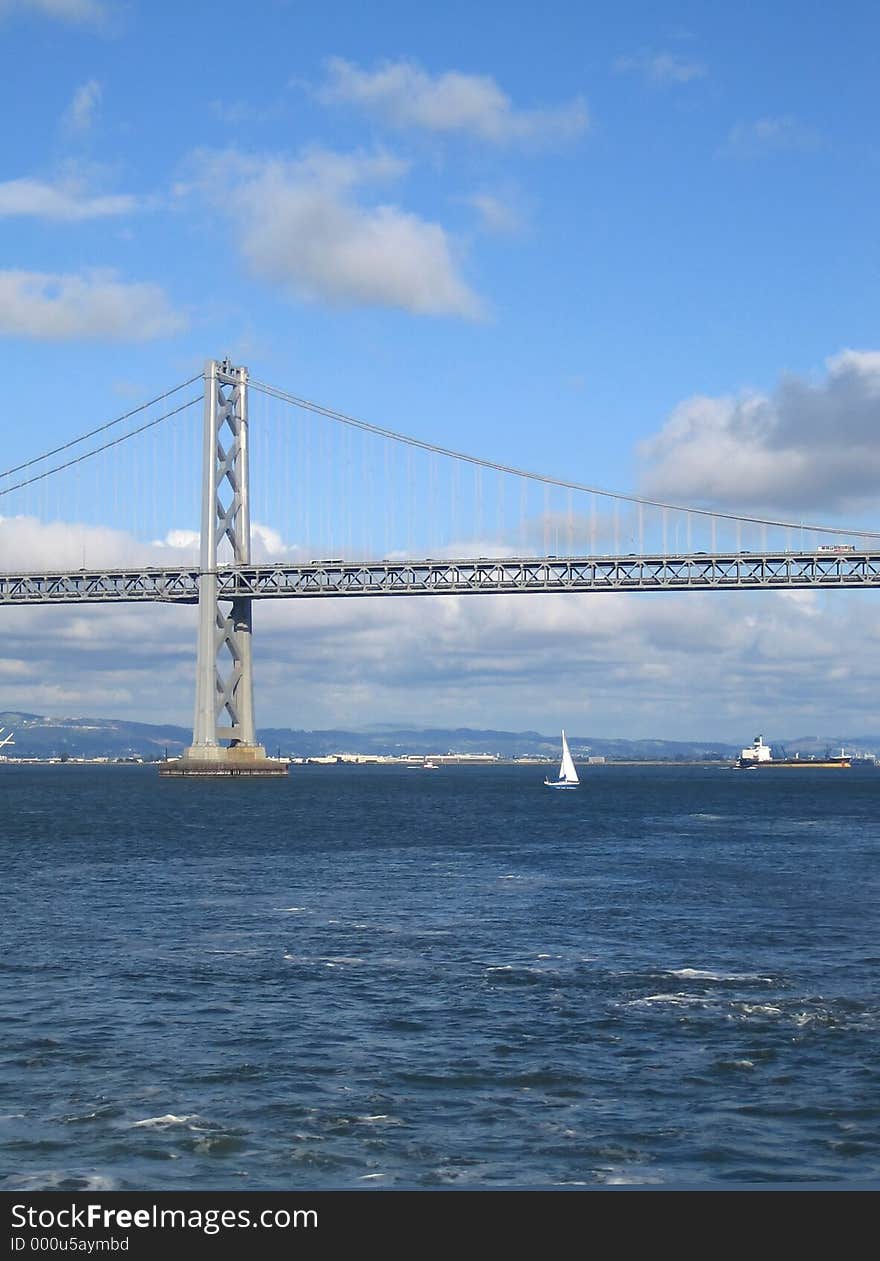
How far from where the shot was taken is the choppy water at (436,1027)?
42.1 feet

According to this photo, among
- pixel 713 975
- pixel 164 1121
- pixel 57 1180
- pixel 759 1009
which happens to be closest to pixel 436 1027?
pixel 759 1009

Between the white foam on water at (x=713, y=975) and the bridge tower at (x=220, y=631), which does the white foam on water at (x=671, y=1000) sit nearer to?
the white foam on water at (x=713, y=975)

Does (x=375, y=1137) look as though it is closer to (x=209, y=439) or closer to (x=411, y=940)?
(x=411, y=940)

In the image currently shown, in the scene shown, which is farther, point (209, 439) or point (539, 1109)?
point (209, 439)

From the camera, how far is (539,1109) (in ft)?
47.5

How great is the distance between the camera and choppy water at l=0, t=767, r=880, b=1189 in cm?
1282

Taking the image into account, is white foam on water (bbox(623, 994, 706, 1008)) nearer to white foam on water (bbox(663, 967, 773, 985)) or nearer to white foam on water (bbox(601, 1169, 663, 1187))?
white foam on water (bbox(663, 967, 773, 985))

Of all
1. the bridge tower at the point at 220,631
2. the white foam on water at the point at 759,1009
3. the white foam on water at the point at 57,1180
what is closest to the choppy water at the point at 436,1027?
the white foam on water at the point at 57,1180

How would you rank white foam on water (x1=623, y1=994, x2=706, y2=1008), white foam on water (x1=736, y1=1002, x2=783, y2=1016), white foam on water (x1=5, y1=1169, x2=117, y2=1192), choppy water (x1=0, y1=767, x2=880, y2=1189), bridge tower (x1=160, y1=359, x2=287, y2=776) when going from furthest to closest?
bridge tower (x1=160, y1=359, x2=287, y2=776) < white foam on water (x1=623, y1=994, x2=706, y2=1008) < white foam on water (x1=736, y1=1002, x2=783, y2=1016) < choppy water (x1=0, y1=767, x2=880, y2=1189) < white foam on water (x1=5, y1=1169, x2=117, y2=1192)

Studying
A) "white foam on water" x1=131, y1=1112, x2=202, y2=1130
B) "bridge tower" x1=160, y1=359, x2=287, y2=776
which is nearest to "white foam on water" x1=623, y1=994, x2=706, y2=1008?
"white foam on water" x1=131, y1=1112, x2=202, y2=1130

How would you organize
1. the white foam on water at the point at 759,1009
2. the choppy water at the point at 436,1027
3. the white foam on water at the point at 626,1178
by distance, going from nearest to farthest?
the white foam on water at the point at 626,1178
the choppy water at the point at 436,1027
the white foam on water at the point at 759,1009
